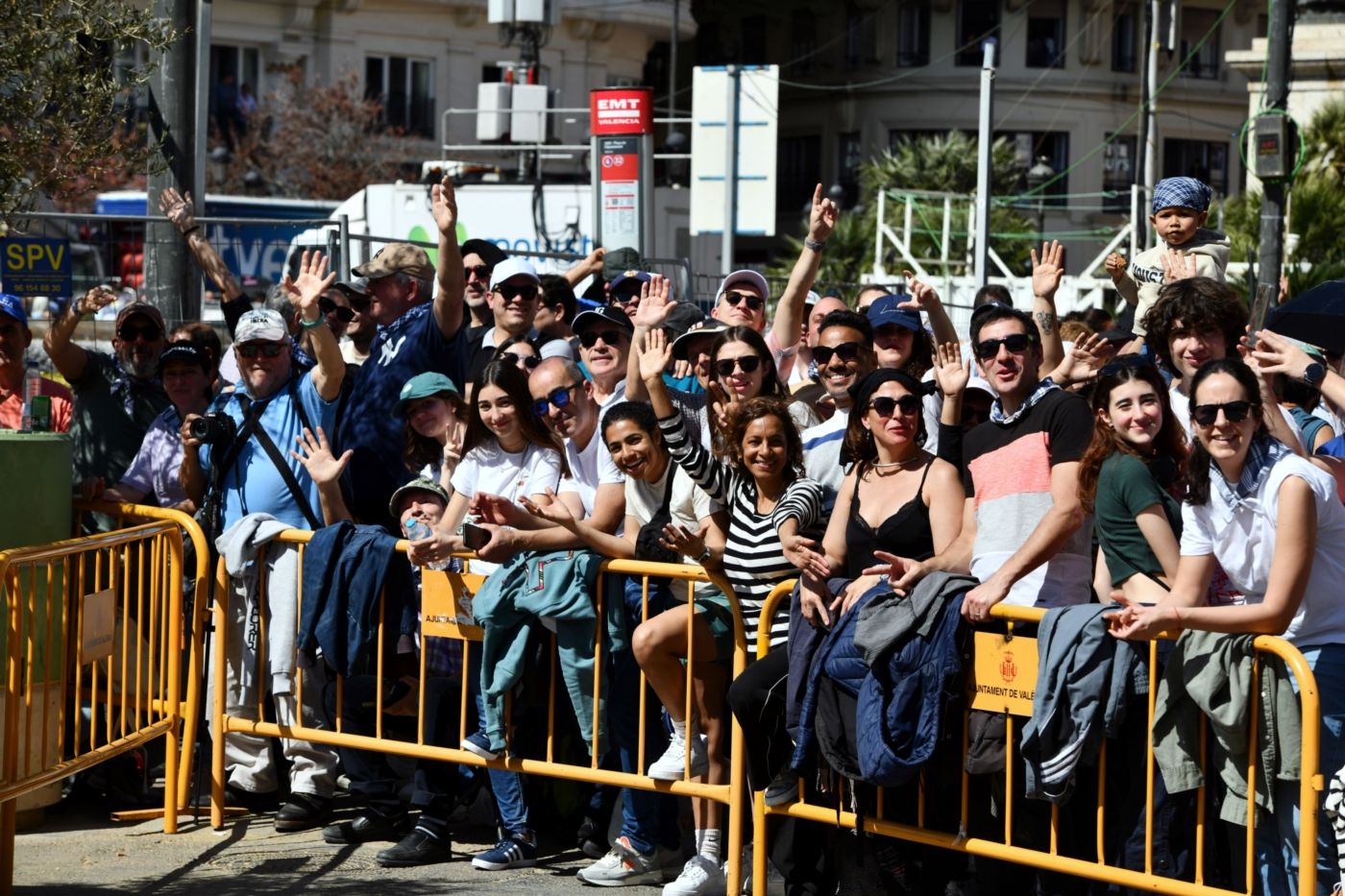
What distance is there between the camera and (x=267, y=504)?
8.16 meters

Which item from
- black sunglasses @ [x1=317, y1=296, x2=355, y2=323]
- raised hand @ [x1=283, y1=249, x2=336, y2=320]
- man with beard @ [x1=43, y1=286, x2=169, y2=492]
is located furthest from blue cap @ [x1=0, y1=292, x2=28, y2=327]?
black sunglasses @ [x1=317, y1=296, x2=355, y2=323]

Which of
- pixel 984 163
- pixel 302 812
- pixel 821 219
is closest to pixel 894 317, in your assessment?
pixel 821 219

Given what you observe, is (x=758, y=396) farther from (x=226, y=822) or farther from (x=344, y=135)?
(x=344, y=135)

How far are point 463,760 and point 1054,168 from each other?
49.4 m

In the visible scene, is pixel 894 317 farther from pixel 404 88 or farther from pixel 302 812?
pixel 404 88

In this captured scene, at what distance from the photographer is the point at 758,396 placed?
7.14 metres

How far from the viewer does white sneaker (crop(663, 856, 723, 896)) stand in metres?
6.98

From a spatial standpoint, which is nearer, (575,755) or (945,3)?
(575,755)

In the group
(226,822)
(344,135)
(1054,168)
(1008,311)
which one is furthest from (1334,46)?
(1054,168)

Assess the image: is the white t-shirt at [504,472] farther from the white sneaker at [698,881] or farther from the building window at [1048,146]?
the building window at [1048,146]

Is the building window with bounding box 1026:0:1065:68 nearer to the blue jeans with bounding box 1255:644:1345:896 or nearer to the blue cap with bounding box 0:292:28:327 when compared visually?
the blue cap with bounding box 0:292:28:327

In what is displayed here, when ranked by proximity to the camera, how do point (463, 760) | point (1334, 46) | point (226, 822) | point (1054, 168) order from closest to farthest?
point (463, 760) < point (226, 822) < point (1334, 46) < point (1054, 168)

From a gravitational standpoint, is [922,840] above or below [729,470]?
below

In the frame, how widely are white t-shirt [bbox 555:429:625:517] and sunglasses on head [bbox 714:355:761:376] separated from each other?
1.88 ft
